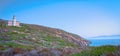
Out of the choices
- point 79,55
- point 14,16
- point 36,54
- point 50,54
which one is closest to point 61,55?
point 50,54

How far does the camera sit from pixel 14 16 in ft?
335

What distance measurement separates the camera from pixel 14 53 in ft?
60.0

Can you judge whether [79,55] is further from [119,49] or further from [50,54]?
[50,54]

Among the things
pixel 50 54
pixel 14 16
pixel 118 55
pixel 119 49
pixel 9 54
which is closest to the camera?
pixel 118 55

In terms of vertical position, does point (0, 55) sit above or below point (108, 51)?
below

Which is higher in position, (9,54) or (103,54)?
(103,54)

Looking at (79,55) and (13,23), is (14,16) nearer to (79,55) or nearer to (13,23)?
(13,23)

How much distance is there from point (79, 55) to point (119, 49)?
2.07m

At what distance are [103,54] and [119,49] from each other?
74 centimetres

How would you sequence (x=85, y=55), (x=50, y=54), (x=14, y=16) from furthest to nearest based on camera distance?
1. (x=14, y=16)
2. (x=50, y=54)
3. (x=85, y=55)

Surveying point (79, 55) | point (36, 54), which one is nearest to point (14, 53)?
point (36, 54)

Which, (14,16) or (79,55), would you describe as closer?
(79,55)

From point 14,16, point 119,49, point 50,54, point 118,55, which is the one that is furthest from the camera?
point 14,16

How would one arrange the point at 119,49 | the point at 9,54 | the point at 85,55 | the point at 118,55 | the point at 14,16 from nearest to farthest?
the point at 118,55
the point at 119,49
the point at 85,55
the point at 9,54
the point at 14,16
